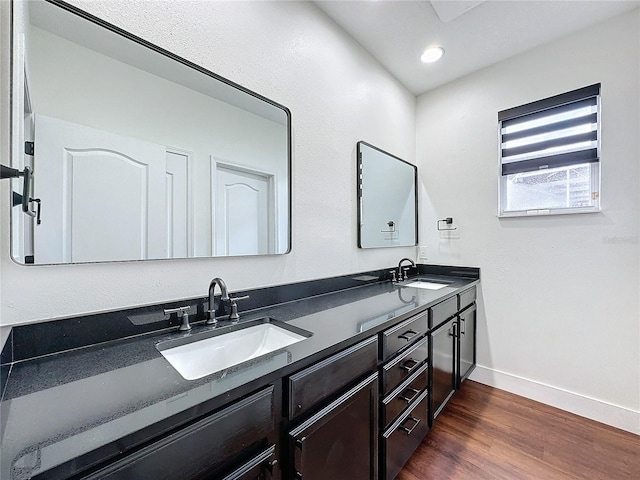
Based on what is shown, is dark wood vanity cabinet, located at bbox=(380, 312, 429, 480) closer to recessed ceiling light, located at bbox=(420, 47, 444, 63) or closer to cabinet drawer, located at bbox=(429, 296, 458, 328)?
cabinet drawer, located at bbox=(429, 296, 458, 328)

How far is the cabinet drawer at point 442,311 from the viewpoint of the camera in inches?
66.7

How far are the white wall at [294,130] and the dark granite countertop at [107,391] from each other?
19 cm

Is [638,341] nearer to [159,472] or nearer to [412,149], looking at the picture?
[412,149]

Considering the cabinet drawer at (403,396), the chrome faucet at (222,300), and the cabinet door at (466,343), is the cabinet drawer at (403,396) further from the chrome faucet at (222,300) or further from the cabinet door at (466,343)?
the chrome faucet at (222,300)

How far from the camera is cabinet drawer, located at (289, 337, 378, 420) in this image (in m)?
0.88

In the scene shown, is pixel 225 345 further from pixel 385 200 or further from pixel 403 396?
pixel 385 200

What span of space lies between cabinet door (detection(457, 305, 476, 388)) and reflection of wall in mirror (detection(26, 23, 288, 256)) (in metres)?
1.56

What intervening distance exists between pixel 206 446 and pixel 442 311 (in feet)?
5.16

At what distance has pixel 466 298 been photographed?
2.30 meters

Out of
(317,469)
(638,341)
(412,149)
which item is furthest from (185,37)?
(638,341)

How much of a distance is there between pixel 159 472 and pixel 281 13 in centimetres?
207

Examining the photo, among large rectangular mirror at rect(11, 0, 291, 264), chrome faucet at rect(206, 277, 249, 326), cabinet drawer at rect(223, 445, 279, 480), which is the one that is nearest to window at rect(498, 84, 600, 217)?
large rectangular mirror at rect(11, 0, 291, 264)

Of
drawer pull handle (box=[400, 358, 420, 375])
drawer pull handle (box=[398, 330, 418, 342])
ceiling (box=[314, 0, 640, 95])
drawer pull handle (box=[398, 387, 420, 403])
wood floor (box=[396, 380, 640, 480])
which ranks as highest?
ceiling (box=[314, 0, 640, 95])

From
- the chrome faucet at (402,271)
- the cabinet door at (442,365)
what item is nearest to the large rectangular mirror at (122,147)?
the cabinet door at (442,365)
